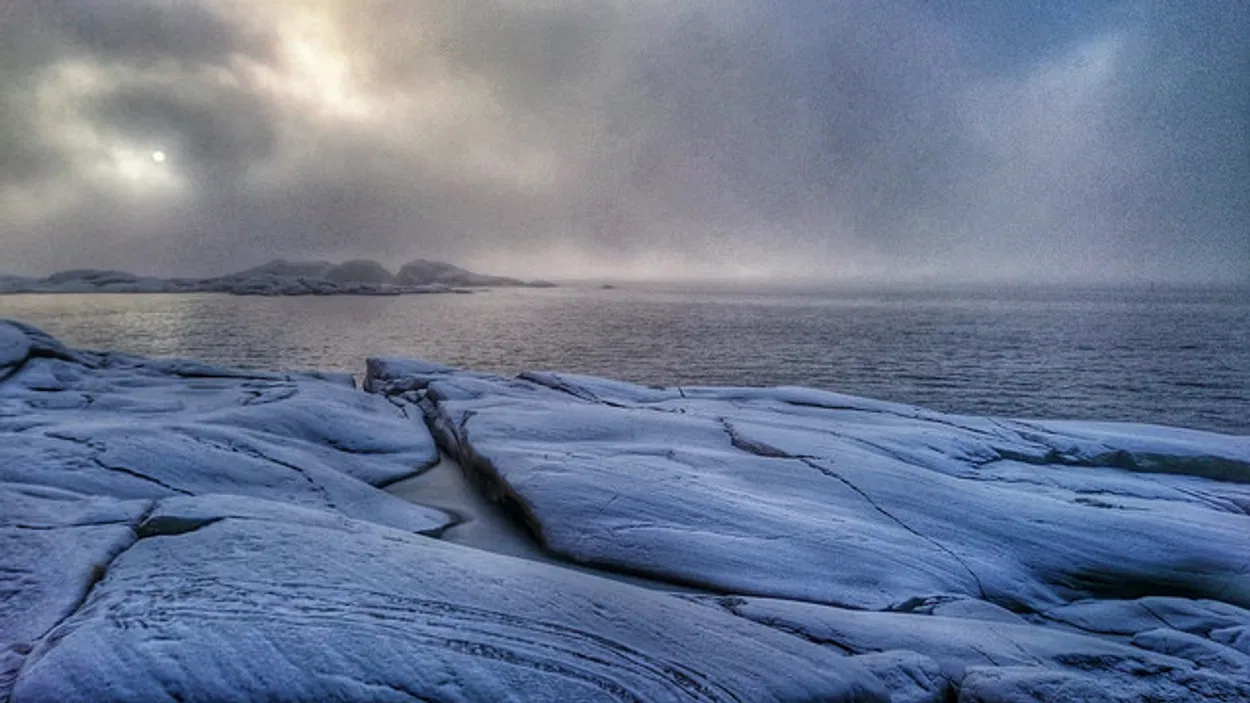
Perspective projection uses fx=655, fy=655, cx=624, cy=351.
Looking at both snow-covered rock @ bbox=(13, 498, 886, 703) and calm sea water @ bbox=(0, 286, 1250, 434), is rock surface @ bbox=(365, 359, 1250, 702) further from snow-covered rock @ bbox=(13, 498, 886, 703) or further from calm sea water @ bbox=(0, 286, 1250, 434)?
calm sea water @ bbox=(0, 286, 1250, 434)

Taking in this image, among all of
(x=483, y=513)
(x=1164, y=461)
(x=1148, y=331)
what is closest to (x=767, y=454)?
(x=483, y=513)

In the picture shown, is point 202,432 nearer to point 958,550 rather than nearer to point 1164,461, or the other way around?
point 958,550

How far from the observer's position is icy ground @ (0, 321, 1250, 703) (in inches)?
112

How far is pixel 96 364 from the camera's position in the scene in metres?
10.8

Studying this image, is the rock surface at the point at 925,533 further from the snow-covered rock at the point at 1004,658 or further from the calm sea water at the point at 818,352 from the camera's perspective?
the calm sea water at the point at 818,352

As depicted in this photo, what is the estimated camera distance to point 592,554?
478 cm

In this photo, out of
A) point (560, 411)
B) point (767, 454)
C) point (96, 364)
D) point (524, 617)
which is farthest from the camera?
point (96, 364)

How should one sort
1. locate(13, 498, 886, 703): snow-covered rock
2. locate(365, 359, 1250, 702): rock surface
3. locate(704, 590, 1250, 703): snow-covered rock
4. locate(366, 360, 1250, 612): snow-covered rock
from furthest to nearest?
locate(366, 360, 1250, 612): snow-covered rock → locate(365, 359, 1250, 702): rock surface → locate(704, 590, 1250, 703): snow-covered rock → locate(13, 498, 886, 703): snow-covered rock

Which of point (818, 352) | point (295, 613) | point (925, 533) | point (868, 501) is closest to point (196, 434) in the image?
point (295, 613)

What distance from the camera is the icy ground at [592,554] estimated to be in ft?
9.32

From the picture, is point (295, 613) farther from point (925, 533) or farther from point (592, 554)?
point (925, 533)

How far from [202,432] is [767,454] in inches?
222

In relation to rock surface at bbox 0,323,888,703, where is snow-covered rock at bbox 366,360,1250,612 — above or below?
below

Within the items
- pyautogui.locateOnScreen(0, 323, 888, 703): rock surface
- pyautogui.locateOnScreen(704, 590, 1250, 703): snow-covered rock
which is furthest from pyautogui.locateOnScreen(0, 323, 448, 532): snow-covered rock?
pyautogui.locateOnScreen(704, 590, 1250, 703): snow-covered rock
